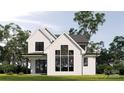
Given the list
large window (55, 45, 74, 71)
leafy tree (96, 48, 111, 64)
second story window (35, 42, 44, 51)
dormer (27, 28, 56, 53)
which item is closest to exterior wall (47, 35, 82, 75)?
large window (55, 45, 74, 71)

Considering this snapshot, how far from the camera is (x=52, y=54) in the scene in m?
50.7

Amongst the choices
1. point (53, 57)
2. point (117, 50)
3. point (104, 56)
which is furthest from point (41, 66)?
point (117, 50)

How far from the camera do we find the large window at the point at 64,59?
5022 cm

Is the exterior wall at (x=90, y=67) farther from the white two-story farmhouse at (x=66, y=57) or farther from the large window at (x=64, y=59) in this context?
the large window at (x=64, y=59)

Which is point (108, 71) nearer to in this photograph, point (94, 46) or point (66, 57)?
point (66, 57)

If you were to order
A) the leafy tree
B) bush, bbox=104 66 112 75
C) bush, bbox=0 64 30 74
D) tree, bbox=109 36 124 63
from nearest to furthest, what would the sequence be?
bush, bbox=104 66 112 75
bush, bbox=0 64 30 74
tree, bbox=109 36 124 63
the leafy tree

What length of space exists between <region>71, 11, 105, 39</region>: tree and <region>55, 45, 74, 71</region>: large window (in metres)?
14.1

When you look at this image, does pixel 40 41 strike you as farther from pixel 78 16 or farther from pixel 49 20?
pixel 78 16

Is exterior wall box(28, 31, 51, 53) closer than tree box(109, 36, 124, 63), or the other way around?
exterior wall box(28, 31, 51, 53)

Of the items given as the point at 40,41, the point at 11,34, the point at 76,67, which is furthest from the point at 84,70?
the point at 11,34

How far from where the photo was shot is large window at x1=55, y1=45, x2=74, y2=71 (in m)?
50.2

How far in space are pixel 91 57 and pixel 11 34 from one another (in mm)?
14268

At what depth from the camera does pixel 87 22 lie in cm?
6681

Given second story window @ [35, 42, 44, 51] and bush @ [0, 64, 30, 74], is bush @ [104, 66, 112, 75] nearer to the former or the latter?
second story window @ [35, 42, 44, 51]
